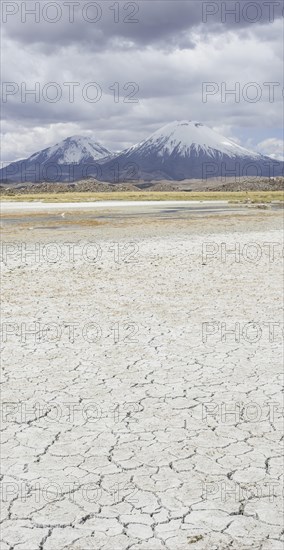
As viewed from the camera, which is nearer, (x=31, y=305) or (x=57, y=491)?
(x=57, y=491)

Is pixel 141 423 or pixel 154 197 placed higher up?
pixel 154 197

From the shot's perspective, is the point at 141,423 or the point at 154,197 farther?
the point at 154,197

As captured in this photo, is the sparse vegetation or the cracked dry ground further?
the sparse vegetation

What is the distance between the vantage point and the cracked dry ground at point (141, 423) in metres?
4.36

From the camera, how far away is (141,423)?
6172 millimetres

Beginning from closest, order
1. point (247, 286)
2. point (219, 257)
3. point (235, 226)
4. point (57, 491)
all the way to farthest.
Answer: point (57, 491) → point (247, 286) → point (219, 257) → point (235, 226)

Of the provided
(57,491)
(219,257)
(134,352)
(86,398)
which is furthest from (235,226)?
(57,491)

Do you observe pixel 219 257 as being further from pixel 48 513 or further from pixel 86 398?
pixel 48 513

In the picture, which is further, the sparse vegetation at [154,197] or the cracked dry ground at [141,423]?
the sparse vegetation at [154,197]

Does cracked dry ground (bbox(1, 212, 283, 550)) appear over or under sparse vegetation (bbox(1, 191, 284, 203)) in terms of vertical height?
under

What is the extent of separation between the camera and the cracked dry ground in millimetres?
4359

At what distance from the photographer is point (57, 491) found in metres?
4.84

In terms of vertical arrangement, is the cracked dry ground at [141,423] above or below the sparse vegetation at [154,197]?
below

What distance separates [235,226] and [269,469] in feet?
85.8
